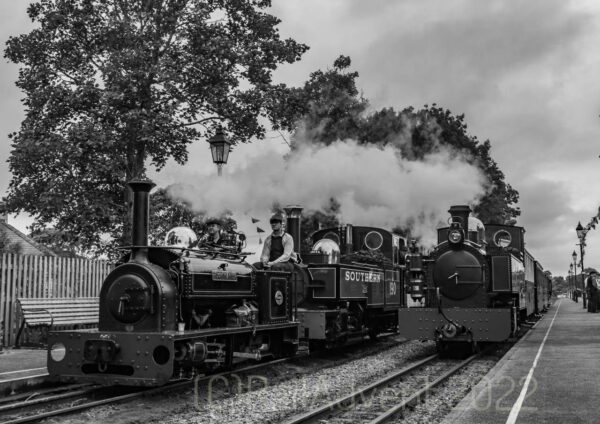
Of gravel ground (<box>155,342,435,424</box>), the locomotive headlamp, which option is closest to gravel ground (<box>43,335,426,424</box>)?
gravel ground (<box>155,342,435,424</box>)

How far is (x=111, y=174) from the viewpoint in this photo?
16812mm

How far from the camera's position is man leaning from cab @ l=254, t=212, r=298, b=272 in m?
10.7

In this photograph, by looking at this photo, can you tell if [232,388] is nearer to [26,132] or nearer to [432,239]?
[26,132]

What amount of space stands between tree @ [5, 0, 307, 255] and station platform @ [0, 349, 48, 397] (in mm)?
5653

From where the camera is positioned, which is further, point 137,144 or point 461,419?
point 137,144

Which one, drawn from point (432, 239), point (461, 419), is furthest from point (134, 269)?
point (432, 239)

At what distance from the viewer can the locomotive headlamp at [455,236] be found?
12.6 metres

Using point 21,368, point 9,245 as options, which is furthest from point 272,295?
point 9,245

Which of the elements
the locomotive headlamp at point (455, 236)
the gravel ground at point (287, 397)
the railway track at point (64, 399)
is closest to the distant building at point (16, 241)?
the locomotive headlamp at point (455, 236)

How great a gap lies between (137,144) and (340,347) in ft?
24.6

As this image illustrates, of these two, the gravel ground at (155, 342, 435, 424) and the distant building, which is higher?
the distant building

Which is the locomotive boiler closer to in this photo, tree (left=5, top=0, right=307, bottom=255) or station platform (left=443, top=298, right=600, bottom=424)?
station platform (left=443, top=298, right=600, bottom=424)

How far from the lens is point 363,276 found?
1360cm

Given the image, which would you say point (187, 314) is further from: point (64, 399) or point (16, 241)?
point (16, 241)
